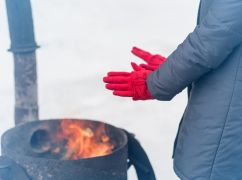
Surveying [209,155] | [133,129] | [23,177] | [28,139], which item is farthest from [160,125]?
[209,155]

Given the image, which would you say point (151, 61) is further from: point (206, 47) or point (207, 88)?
point (206, 47)

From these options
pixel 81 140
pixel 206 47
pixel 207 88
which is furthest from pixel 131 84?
pixel 81 140

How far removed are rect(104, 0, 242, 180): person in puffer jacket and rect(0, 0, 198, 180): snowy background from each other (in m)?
2.61

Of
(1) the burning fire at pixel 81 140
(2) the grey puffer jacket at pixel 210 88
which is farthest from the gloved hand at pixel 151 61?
(1) the burning fire at pixel 81 140

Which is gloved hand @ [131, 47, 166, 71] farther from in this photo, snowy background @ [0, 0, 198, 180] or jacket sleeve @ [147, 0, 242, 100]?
snowy background @ [0, 0, 198, 180]

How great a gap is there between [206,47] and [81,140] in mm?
1522

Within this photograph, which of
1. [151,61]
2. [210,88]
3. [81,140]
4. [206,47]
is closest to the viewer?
[206,47]

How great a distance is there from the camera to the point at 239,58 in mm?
1580

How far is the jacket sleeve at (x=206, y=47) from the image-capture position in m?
1.45

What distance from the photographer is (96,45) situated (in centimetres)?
486

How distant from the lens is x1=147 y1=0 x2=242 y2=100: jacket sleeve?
4.75 ft

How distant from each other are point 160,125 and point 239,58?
284cm

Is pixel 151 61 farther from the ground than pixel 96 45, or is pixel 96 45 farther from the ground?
pixel 151 61

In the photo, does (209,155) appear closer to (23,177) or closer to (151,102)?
(23,177)
